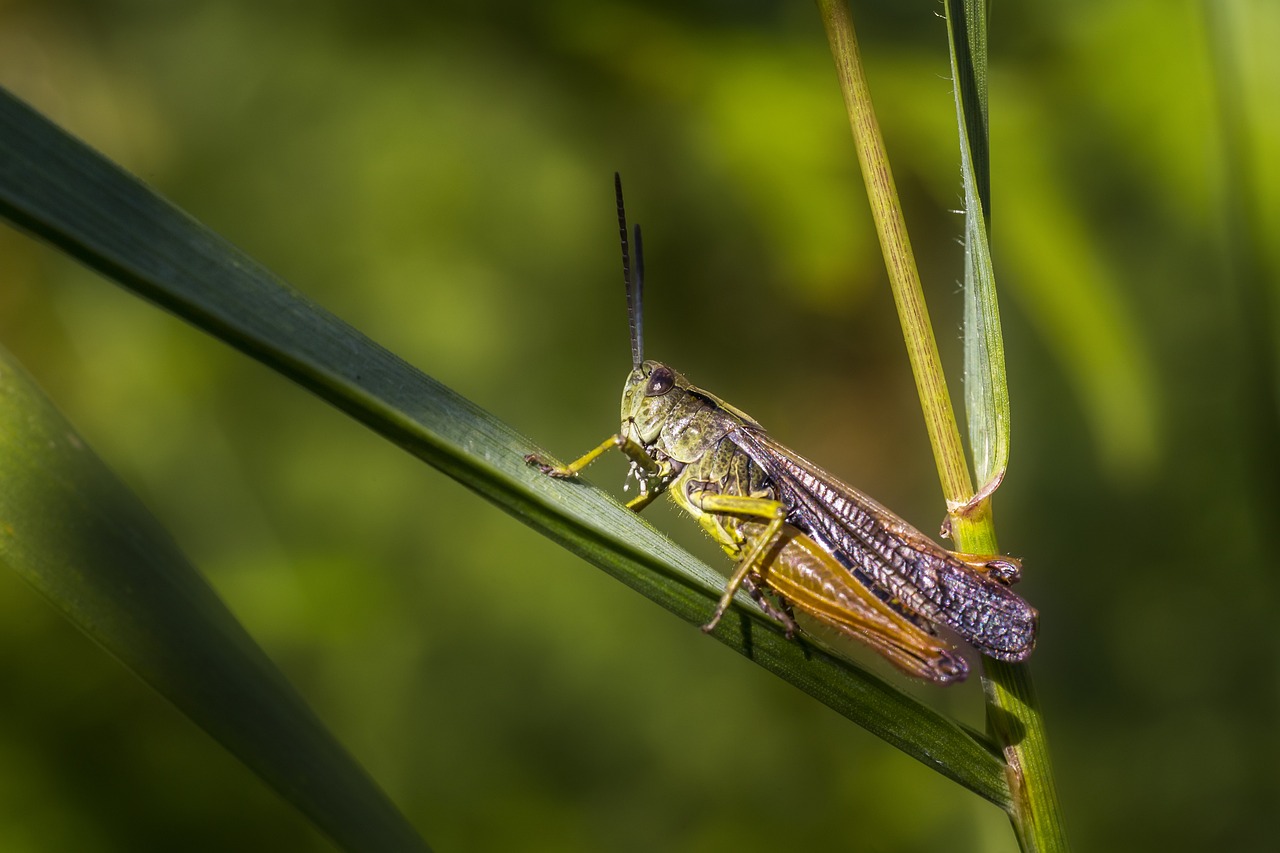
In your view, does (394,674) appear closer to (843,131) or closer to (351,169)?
(351,169)

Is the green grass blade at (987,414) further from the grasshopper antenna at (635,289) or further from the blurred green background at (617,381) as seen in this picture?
the blurred green background at (617,381)

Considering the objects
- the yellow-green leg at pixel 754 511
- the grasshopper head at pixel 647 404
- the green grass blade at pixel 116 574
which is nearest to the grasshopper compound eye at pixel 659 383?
the grasshopper head at pixel 647 404

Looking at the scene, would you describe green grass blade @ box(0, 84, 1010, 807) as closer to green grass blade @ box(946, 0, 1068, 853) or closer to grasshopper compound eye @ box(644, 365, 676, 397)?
green grass blade @ box(946, 0, 1068, 853)

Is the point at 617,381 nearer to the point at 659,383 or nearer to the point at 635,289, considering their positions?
the point at 659,383

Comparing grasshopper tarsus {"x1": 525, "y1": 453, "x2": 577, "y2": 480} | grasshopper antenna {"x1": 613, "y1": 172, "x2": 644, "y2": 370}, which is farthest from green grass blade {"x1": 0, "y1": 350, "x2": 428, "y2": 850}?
grasshopper antenna {"x1": 613, "y1": 172, "x2": 644, "y2": 370}

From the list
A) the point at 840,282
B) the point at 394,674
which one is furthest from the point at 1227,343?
the point at 394,674

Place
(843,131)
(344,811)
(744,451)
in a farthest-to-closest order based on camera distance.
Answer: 1. (843,131)
2. (744,451)
3. (344,811)
